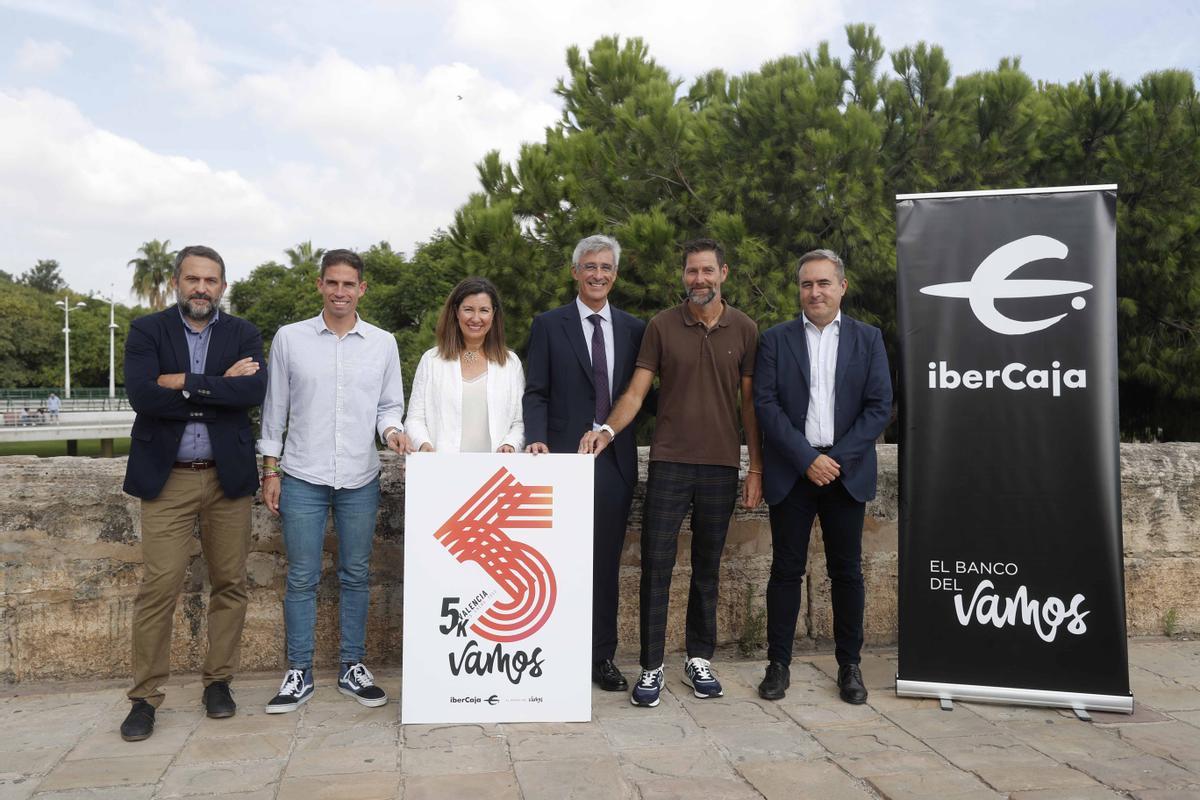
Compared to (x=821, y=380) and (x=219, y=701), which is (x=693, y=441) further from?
(x=219, y=701)

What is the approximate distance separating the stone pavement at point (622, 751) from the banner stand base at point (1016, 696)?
36mm

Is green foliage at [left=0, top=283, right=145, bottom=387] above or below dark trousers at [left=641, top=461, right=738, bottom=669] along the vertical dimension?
above

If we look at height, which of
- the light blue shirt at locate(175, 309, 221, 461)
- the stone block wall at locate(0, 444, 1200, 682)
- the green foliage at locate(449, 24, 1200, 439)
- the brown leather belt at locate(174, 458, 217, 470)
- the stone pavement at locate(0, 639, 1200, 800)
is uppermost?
the green foliage at locate(449, 24, 1200, 439)

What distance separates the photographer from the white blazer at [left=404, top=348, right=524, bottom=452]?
3.27 meters

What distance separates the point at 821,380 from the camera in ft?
11.0

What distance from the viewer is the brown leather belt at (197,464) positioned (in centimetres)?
304

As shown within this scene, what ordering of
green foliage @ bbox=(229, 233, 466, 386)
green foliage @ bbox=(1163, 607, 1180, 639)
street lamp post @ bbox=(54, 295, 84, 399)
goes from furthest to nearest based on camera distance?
street lamp post @ bbox=(54, 295, 84, 399), green foliage @ bbox=(229, 233, 466, 386), green foliage @ bbox=(1163, 607, 1180, 639)

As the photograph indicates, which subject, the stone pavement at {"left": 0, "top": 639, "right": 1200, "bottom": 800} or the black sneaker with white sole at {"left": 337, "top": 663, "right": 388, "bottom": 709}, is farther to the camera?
the black sneaker with white sole at {"left": 337, "top": 663, "right": 388, "bottom": 709}

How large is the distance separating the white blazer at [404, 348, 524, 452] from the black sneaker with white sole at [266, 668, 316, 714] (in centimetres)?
96

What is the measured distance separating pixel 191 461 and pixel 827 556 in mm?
2404

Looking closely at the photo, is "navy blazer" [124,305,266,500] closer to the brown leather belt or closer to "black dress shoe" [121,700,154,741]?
the brown leather belt

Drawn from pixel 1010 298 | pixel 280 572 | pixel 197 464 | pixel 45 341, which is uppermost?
pixel 45 341

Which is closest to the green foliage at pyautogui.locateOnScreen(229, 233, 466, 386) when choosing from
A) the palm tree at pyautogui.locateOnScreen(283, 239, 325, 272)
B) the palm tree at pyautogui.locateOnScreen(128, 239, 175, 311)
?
the palm tree at pyautogui.locateOnScreen(283, 239, 325, 272)

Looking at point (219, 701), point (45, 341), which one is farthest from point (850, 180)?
point (45, 341)
